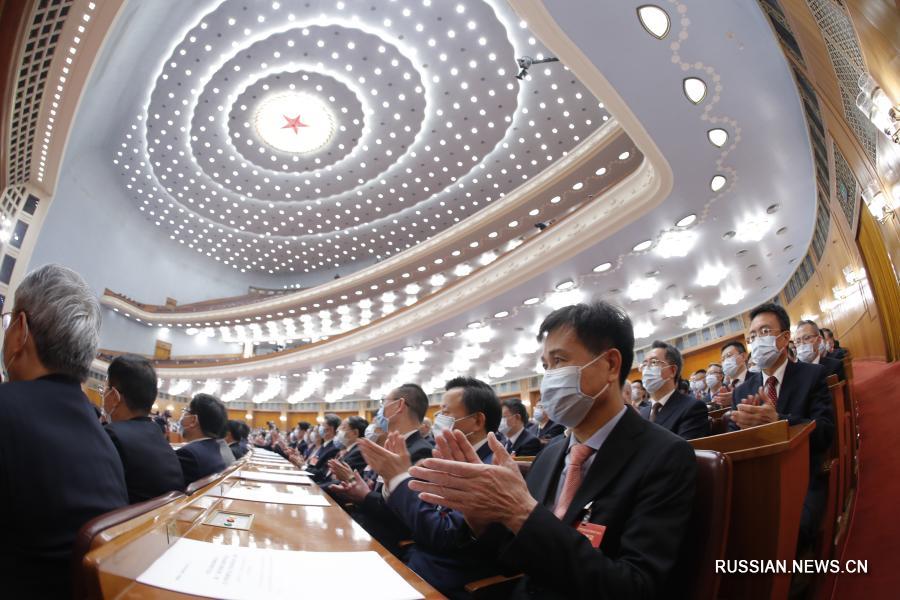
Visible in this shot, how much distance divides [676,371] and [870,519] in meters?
1.13

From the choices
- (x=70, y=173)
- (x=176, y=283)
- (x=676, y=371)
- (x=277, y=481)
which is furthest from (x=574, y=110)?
(x=176, y=283)

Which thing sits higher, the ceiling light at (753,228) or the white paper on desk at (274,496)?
the ceiling light at (753,228)

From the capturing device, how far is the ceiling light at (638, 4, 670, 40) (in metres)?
4.04

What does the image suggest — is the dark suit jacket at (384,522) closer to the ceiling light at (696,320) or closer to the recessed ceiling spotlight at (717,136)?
the recessed ceiling spotlight at (717,136)

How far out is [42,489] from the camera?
0.88 m

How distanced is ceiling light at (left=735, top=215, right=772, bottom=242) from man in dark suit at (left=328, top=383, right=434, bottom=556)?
6.79m

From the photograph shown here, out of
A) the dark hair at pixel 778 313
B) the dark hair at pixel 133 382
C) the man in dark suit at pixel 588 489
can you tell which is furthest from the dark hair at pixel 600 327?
the dark hair at pixel 133 382

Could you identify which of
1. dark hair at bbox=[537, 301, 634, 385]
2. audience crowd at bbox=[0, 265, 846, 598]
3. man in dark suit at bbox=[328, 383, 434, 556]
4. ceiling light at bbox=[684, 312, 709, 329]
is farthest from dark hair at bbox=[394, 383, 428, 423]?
ceiling light at bbox=[684, 312, 709, 329]

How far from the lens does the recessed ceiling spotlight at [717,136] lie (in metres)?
5.48

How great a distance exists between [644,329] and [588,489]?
11.9m

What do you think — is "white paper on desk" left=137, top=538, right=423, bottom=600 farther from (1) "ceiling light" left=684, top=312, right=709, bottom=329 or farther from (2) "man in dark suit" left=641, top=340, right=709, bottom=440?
(1) "ceiling light" left=684, top=312, right=709, bottom=329

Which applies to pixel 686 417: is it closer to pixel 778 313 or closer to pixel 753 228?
pixel 778 313

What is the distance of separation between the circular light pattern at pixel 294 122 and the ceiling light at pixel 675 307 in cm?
1354

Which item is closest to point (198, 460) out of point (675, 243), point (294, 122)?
point (675, 243)
